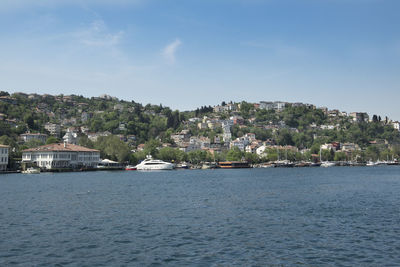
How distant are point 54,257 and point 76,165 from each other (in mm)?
93424

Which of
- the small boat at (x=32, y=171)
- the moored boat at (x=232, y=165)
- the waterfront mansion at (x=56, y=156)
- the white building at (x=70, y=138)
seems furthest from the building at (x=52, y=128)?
the small boat at (x=32, y=171)

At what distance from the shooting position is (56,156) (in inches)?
3944

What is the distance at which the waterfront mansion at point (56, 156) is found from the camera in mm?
99125

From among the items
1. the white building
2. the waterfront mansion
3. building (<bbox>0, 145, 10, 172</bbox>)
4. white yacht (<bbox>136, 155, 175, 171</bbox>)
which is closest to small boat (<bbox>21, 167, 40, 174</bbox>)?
building (<bbox>0, 145, 10, 172</bbox>)

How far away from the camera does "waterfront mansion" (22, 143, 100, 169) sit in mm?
99125

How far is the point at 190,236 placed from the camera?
66.7 feet

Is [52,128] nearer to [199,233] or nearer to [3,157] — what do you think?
[3,157]

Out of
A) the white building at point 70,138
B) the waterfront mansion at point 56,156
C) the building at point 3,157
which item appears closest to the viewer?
the building at point 3,157

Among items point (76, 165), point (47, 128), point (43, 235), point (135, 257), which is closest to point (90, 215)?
point (43, 235)

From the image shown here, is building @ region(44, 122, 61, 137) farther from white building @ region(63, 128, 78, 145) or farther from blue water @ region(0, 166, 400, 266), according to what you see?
blue water @ region(0, 166, 400, 266)

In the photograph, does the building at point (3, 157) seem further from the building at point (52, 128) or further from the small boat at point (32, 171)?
the building at point (52, 128)

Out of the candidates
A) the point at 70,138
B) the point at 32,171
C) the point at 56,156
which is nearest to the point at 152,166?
the point at 56,156

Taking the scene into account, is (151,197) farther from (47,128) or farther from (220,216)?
(47,128)

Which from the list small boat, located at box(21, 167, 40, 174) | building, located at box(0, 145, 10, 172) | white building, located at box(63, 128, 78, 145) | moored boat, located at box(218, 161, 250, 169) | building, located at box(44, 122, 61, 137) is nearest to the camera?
building, located at box(0, 145, 10, 172)
